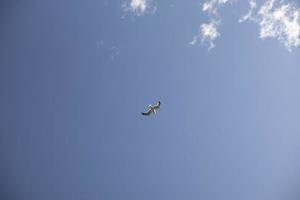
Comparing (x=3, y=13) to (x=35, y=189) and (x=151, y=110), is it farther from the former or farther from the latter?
(x=151, y=110)

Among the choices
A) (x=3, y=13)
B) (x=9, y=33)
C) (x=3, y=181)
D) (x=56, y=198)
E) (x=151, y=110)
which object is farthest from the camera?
(x=3, y=13)

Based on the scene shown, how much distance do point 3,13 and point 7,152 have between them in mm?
69321

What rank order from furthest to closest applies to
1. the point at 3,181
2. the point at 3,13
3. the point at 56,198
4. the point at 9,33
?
1. the point at 3,13
2. the point at 3,181
3. the point at 9,33
4. the point at 56,198

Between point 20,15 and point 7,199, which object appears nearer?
point 20,15

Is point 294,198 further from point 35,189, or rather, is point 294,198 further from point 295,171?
point 35,189

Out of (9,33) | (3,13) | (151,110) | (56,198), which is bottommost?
(151,110)

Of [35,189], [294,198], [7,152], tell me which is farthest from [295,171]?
[7,152]

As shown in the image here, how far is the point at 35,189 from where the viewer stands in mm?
112312

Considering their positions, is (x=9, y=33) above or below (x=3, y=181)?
above

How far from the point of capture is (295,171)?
124 metres

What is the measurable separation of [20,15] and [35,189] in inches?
2380

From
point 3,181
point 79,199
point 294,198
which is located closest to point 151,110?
point 79,199

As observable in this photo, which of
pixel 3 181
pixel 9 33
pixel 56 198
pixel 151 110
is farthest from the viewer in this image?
pixel 3 181

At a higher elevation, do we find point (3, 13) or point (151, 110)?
point (3, 13)
